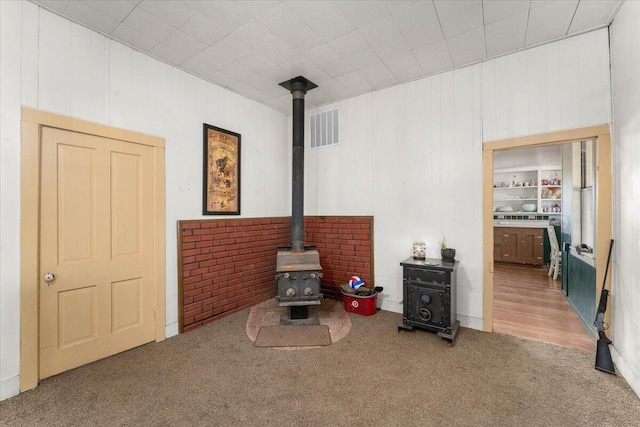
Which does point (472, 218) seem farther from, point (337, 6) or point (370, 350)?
point (337, 6)

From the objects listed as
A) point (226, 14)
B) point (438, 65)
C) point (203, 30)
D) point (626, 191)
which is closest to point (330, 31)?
point (226, 14)

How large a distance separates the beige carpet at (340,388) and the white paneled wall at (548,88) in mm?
2293

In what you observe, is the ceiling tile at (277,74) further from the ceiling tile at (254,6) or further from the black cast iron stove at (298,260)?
the ceiling tile at (254,6)

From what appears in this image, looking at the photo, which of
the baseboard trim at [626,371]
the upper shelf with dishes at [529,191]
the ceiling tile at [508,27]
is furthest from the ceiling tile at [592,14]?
the upper shelf with dishes at [529,191]

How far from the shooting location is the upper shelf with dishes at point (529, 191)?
289 inches

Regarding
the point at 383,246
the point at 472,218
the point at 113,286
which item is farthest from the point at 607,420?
the point at 113,286

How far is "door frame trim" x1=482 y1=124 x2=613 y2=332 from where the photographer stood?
2.63m

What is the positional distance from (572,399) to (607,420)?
8.2 inches

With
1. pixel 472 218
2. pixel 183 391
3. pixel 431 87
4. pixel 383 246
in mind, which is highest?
pixel 431 87

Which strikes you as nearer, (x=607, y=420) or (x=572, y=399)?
(x=607, y=420)

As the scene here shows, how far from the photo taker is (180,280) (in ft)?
10.7

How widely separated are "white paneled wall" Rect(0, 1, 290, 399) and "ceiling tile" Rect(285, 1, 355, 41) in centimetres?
170

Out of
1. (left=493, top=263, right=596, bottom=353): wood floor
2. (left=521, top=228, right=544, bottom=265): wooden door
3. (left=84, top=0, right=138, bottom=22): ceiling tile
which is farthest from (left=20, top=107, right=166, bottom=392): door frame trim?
(left=521, top=228, right=544, bottom=265): wooden door

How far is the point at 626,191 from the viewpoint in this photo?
7.63ft
